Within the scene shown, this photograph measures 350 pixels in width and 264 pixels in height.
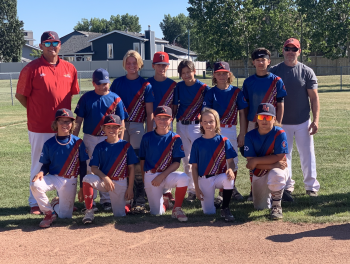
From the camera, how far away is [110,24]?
96062 millimetres

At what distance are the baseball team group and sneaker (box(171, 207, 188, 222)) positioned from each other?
0.04ft

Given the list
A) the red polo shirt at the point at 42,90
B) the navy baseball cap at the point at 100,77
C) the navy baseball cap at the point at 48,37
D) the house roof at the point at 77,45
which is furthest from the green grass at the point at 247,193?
the house roof at the point at 77,45

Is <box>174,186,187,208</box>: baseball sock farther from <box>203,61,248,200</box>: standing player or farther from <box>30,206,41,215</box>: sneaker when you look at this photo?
<box>30,206,41,215</box>: sneaker

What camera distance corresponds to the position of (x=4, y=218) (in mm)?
5305

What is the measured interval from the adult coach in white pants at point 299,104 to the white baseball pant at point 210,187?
125cm

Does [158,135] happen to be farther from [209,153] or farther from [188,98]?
[188,98]

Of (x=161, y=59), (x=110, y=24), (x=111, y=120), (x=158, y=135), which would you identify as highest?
(x=110, y=24)

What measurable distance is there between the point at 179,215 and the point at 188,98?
1.75m

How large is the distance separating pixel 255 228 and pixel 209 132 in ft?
4.28

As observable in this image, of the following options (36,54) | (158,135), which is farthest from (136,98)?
(36,54)

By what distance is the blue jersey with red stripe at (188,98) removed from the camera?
594 centimetres

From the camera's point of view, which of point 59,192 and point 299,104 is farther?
point 299,104

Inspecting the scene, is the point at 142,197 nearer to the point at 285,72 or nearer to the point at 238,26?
the point at 285,72

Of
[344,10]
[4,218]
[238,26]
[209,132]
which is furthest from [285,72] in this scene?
[238,26]
